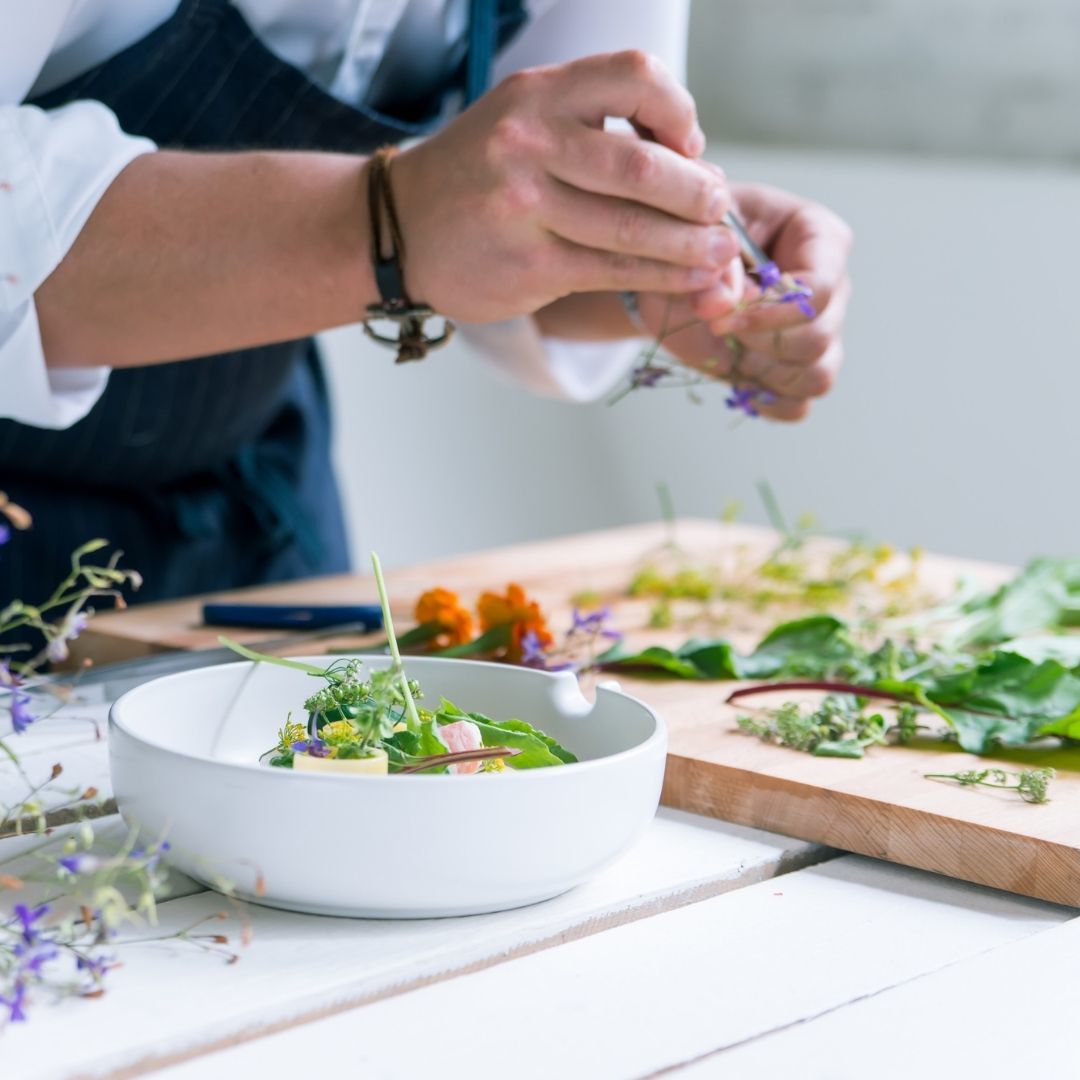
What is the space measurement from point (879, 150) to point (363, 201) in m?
1.64

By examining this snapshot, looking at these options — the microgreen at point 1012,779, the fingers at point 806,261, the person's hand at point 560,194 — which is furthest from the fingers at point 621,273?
the microgreen at point 1012,779

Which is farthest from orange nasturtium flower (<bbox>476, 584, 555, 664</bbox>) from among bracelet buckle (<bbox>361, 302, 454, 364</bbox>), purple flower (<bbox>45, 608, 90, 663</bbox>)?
purple flower (<bbox>45, 608, 90, 663</bbox>)

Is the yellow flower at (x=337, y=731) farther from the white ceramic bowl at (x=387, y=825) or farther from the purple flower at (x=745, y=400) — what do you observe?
the purple flower at (x=745, y=400)

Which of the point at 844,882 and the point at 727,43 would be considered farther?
the point at 727,43

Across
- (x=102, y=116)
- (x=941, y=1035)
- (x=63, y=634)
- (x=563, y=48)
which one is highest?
(x=563, y=48)

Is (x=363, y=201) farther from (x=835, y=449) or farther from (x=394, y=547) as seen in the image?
(x=394, y=547)

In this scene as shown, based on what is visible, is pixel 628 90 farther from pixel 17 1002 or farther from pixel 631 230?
pixel 17 1002

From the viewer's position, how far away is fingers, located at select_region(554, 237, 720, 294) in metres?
0.82

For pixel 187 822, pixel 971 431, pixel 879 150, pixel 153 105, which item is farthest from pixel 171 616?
pixel 879 150

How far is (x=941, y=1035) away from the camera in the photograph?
0.46 m

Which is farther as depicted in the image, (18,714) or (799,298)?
(799,298)

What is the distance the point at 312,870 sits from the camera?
1.61 ft

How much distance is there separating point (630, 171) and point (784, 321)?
0.78 feet

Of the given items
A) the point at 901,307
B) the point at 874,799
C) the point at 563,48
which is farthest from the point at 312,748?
the point at 901,307
